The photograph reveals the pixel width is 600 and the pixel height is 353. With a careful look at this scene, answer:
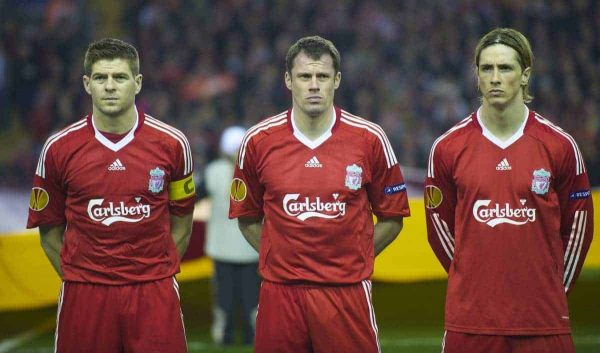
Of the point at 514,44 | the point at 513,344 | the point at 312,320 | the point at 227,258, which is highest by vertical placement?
the point at 514,44

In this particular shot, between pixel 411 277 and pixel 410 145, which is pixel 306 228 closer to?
pixel 411 277

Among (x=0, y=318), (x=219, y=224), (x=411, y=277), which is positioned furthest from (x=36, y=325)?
(x=411, y=277)

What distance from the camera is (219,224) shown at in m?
8.95

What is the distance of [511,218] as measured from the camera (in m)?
4.77

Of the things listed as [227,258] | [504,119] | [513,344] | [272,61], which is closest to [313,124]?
[504,119]

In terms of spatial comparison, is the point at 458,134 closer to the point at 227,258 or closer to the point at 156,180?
the point at 156,180

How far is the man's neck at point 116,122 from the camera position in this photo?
5.21 m

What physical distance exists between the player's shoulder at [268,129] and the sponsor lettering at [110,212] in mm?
618

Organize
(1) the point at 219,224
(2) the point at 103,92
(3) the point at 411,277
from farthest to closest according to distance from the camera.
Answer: (3) the point at 411,277 < (1) the point at 219,224 < (2) the point at 103,92

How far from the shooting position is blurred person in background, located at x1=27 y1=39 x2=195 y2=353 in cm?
511

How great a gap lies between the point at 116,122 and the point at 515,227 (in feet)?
6.23

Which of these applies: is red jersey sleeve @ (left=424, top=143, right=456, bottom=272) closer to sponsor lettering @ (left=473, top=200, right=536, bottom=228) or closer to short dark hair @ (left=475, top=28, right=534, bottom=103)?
sponsor lettering @ (left=473, top=200, right=536, bottom=228)

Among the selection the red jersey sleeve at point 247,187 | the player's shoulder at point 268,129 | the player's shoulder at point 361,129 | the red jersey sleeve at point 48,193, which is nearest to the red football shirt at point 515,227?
the player's shoulder at point 361,129

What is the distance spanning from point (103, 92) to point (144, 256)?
2.56ft
